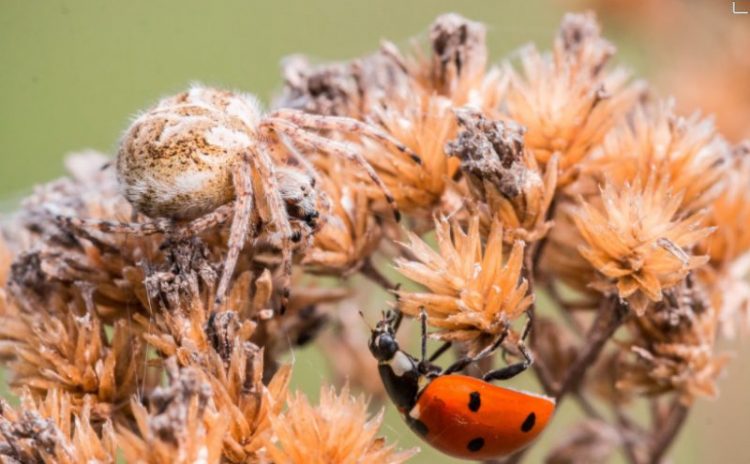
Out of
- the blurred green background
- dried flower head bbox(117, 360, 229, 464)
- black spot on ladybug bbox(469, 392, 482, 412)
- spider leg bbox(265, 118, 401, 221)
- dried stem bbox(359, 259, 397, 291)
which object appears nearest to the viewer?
dried flower head bbox(117, 360, 229, 464)

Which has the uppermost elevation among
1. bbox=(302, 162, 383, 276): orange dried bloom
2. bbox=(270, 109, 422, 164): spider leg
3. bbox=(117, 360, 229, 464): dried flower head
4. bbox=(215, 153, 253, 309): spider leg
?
bbox=(270, 109, 422, 164): spider leg

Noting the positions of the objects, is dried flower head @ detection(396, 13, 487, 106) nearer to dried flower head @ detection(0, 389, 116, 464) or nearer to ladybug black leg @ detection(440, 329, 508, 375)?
ladybug black leg @ detection(440, 329, 508, 375)

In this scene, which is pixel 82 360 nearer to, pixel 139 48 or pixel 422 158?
pixel 422 158

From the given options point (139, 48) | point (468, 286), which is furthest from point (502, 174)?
point (139, 48)

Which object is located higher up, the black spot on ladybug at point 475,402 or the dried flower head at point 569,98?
the dried flower head at point 569,98

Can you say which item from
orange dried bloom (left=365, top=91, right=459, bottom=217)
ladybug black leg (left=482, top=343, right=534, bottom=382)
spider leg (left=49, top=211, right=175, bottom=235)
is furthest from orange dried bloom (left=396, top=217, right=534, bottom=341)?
spider leg (left=49, top=211, right=175, bottom=235)

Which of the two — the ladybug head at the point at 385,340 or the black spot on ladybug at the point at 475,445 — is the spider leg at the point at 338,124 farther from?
the black spot on ladybug at the point at 475,445

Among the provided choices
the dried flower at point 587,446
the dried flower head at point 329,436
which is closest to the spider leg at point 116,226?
the dried flower head at point 329,436
